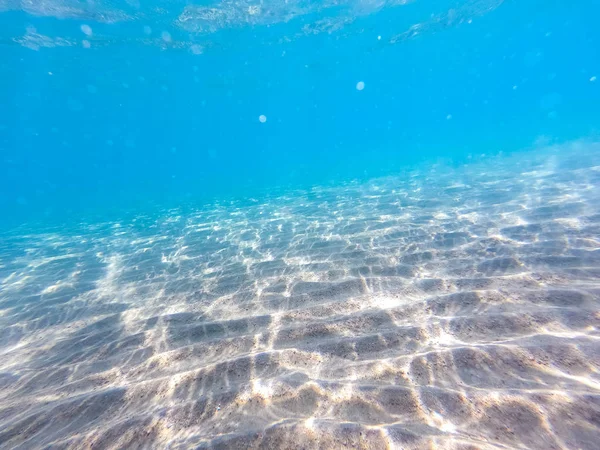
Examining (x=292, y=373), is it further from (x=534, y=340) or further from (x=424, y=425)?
(x=534, y=340)

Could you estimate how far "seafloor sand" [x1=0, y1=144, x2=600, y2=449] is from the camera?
2.19 meters

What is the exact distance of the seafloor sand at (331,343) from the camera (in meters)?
2.19

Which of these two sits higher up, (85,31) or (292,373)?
(85,31)

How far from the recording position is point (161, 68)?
37.3 metres

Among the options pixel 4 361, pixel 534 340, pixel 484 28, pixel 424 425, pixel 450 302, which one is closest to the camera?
pixel 424 425

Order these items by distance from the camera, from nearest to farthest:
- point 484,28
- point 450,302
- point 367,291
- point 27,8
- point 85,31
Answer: point 450,302, point 367,291, point 27,8, point 85,31, point 484,28

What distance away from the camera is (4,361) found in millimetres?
4145

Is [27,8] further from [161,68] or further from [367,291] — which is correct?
[367,291]

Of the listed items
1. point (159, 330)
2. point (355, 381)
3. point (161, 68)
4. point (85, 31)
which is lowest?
point (355, 381)

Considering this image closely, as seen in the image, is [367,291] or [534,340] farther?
[367,291]

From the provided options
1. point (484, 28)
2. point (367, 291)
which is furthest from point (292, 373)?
point (484, 28)

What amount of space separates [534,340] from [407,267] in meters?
2.43

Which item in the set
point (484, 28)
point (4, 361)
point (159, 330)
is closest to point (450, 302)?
point (159, 330)

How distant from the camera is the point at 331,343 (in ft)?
11.0
